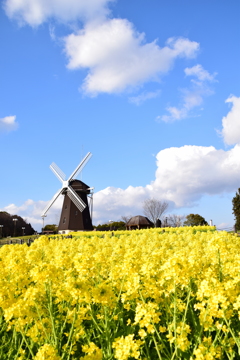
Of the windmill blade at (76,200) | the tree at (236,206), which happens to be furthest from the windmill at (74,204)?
the tree at (236,206)

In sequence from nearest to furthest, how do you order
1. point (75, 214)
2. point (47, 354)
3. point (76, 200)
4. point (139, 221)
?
1. point (47, 354)
2. point (76, 200)
3. point (75, 214)
4. point (139, 221)

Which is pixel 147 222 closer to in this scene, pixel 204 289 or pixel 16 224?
pixel 16 224

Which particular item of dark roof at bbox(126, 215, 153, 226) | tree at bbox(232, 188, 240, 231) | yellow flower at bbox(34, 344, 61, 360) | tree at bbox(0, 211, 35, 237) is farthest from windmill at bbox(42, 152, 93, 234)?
yellow flower at bbox(34, 344, 61, 360)

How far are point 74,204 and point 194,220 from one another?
31071mm

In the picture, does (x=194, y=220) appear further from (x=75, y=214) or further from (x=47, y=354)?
(x=47, y=354)

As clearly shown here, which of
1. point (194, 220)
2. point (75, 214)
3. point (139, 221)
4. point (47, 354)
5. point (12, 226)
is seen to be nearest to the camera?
point (47, 354)

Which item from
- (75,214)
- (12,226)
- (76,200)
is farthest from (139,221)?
(12,226)

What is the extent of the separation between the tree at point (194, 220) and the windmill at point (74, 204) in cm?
2731

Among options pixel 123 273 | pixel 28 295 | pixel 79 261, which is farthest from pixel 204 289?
pixel 28 295

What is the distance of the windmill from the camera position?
42.4 metres

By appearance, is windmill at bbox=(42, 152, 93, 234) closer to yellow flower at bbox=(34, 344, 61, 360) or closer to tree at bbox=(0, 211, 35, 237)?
tree at bbox=(0, 211, 35, 237)

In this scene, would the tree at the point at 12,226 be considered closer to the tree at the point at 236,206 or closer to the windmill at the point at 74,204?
the windmill at the point at 74,204

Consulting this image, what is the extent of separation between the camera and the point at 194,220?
65000 mm

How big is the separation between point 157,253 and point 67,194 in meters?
38.8
